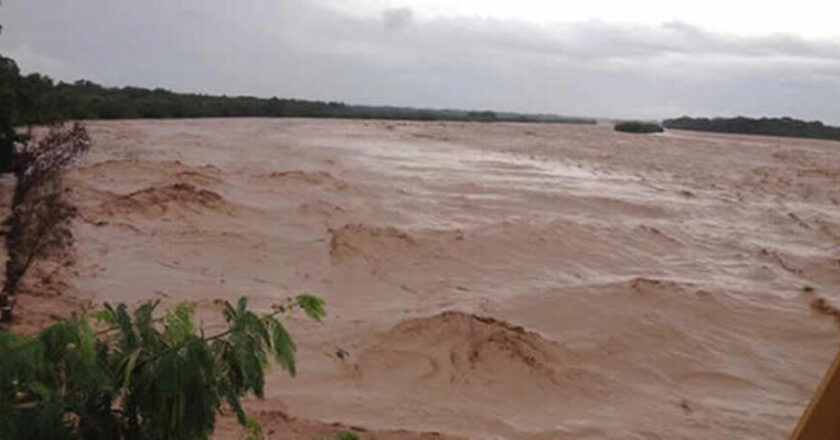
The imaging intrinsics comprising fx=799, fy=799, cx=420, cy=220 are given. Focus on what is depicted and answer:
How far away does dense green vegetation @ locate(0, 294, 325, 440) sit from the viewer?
2119mm

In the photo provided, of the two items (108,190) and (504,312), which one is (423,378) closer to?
(504,312)

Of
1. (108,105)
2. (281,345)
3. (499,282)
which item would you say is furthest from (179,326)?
(108,105)

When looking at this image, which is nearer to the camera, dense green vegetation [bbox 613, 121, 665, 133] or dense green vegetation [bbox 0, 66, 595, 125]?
dense green vegetation [bbox 0, 66, 595, 125]

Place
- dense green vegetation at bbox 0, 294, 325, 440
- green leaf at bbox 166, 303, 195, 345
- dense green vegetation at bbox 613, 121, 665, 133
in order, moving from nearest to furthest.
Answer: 1. dense green vegetation at bbox 0, 294, 325, 440
2. green leaf at bbox 166, 303, 195, 345
3. dense green vegetation at bbox 613, 121, 665, 133

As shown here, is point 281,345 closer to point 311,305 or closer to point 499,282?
point 311,305

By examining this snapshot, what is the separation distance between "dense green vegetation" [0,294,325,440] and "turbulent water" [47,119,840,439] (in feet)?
8.65

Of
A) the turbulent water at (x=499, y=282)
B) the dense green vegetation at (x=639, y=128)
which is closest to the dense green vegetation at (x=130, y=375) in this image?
the turbulent water at (x=499, y=282)

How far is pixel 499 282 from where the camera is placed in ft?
28.2

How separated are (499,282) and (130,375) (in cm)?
660

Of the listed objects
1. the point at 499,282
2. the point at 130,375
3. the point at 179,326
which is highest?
the point at 179,326

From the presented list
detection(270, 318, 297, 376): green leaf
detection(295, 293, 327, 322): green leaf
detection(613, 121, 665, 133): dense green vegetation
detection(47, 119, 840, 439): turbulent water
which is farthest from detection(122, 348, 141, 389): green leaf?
detection(613, 121, 665, 133): dense green vegetation

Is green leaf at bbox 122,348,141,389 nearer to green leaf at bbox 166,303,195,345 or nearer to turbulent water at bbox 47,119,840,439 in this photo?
green leaf at bbox 166,303,195,345

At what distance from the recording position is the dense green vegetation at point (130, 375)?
6.95ft

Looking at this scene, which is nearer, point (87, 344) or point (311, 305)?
point (87, 344)
